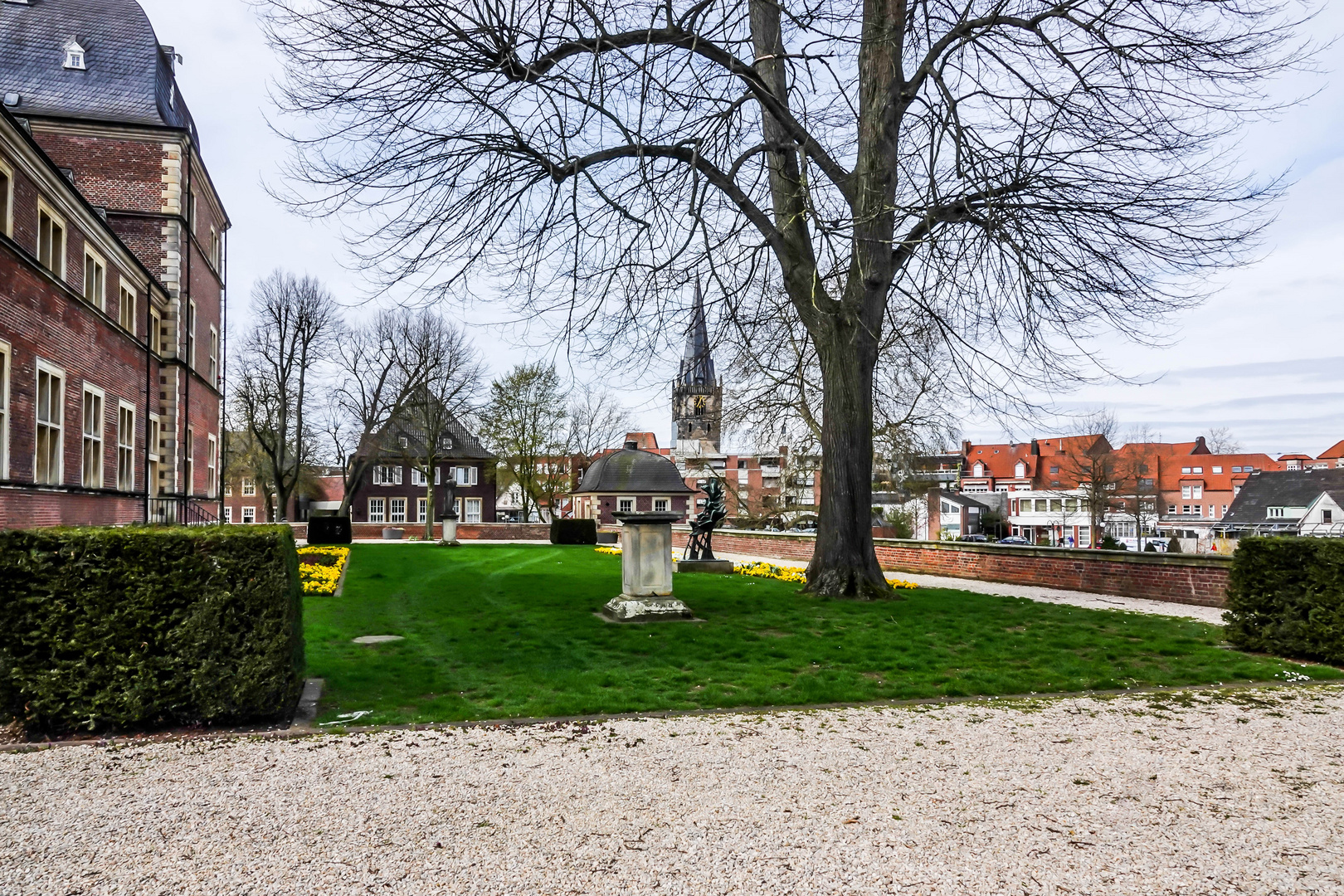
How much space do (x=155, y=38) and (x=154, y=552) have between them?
2371 centimetres

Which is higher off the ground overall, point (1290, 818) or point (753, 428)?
point (753, 428)

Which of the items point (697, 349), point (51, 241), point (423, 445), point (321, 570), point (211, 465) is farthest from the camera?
point (423, 445)

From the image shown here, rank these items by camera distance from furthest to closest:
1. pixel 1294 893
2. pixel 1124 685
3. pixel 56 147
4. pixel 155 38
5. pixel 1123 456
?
1. pixel 1123 456
2. pixel 155 38
3. pixel 56 147
4. pixel 1124 685
5. pixel 1294 893

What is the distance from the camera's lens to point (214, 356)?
28.2 m

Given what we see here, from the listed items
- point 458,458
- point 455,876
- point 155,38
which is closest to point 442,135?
point 455,876

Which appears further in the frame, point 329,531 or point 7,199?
point 329,531

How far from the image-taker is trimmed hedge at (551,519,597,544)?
3547 cm

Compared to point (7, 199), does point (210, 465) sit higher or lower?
lower

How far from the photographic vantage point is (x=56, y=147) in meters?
21.2

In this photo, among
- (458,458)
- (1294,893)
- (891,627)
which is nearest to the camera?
(1294,893)

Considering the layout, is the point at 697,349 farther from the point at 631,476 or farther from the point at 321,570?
the point at 321,570

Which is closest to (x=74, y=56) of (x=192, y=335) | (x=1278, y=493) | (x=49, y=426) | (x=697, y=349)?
(x=192, y=335)

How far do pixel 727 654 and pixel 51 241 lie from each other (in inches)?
531

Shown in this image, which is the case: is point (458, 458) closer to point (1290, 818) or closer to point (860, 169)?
point (860, 169)
